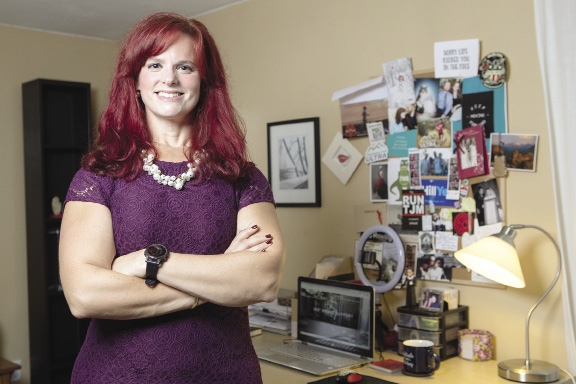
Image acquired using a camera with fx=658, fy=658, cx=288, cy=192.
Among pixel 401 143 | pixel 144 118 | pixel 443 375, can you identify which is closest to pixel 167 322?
pixel 144 118

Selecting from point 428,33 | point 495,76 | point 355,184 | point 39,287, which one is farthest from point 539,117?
point 39,287

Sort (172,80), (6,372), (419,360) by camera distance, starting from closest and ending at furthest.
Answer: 1. (172,80)
2. (419,360)
3. (6,372)

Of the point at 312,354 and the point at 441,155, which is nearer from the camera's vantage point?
the point at 312,354

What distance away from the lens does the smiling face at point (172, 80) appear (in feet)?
4.79

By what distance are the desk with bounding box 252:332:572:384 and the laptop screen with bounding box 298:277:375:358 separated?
137 mm

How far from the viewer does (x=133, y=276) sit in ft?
4.48

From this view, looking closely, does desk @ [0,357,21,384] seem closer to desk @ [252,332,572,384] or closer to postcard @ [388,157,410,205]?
desk @ [252,332,572,384]

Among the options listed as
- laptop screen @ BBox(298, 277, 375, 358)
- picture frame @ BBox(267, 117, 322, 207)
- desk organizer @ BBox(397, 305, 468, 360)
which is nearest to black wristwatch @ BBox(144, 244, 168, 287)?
laptop screen @ BBox(298, 277, 375, 358)

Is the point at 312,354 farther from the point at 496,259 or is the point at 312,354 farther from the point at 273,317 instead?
the point at 496,259

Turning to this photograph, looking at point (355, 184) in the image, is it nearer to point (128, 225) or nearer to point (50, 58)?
point (128, 225)

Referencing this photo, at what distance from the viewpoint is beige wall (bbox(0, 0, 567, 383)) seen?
7.88 ft

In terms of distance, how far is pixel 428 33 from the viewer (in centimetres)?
271

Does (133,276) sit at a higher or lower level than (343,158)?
lower

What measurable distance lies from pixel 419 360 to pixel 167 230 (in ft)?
3.98
